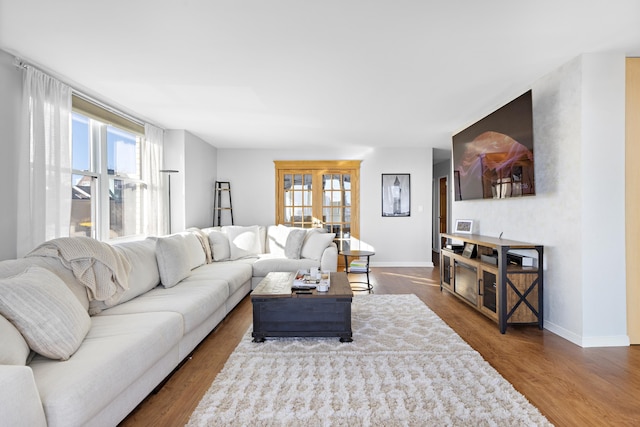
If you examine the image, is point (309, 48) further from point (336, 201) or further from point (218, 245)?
point (336, 201)

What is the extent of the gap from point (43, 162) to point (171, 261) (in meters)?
1.28

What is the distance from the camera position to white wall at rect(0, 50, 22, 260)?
8.05ft

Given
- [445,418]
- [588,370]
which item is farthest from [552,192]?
[445,418]

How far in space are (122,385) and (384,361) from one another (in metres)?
1.64

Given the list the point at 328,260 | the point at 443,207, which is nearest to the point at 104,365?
the point at 328,260

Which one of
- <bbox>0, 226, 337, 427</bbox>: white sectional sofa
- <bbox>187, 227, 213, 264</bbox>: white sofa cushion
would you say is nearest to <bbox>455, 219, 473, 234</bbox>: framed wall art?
<bbox>0, 226, 337, 427</bbox>: white sectional sofa

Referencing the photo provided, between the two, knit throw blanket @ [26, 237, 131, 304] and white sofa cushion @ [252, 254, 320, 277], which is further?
white sofa cushion @ [252, 254, 320, 277]

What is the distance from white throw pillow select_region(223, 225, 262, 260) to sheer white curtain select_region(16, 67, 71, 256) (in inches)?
84.1

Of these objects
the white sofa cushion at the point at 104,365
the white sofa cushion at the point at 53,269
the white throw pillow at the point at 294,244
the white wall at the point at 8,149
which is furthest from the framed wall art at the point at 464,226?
the white wall at the point at 8,149

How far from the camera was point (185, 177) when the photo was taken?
191 inches

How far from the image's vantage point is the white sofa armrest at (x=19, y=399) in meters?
1.11

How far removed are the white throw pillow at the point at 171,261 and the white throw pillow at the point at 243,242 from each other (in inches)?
52.4

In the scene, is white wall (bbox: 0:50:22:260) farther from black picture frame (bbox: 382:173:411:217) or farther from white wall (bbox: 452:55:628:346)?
black picture frame (bbox: 382:173:411:217)

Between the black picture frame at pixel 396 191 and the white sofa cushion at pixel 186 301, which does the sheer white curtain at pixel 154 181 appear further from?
→ the black picture frame at pixel 396 191
